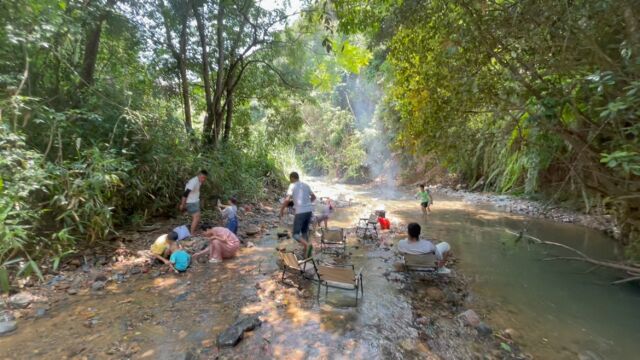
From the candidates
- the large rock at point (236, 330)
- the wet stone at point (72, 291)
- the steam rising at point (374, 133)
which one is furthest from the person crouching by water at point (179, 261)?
the steam rising at point (374, 133)

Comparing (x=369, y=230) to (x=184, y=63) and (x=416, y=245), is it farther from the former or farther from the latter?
(x=184, y=63)

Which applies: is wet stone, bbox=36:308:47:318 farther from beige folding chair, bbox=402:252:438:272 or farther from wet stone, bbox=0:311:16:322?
beige folding chair, bbox=402:252:438:272

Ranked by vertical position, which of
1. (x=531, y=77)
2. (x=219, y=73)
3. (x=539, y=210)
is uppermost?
(x=219, y=73)

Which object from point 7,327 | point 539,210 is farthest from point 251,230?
point 539,210

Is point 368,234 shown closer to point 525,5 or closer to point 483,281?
point 483,281

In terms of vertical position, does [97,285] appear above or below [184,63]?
below

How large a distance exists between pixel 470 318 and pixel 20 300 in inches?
260

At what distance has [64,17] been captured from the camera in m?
6.14

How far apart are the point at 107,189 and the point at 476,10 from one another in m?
7.00

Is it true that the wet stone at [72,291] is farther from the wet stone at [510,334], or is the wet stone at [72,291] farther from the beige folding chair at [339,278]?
the wet stone at [510,334]

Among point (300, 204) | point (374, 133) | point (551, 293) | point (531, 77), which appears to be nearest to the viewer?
point (531, 77)

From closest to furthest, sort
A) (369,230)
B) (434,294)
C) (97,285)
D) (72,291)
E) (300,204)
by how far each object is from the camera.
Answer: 1. (72,291)
2. (97,285)
3. (434,294)
4. (300,204)
5. (369,230)

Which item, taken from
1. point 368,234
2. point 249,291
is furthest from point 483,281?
point 249,291

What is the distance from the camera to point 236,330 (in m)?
4.12
